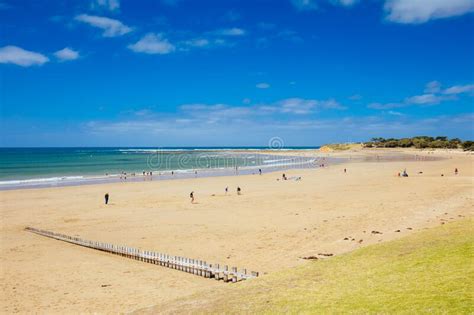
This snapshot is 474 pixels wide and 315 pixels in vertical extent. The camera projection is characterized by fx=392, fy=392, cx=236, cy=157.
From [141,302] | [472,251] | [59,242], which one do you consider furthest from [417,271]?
[59,242]

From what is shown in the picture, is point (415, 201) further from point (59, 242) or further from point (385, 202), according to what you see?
point (59, 242)

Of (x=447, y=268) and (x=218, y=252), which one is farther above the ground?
(x=447, y=268)

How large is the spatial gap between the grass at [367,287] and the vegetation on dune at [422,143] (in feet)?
461

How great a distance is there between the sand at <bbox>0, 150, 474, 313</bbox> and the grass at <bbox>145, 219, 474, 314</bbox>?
1.82 metres

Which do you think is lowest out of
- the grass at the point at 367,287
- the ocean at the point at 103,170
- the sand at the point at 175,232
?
the sand at the point at 175,232

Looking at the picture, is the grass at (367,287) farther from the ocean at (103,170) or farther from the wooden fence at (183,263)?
the ocean at (103,170)

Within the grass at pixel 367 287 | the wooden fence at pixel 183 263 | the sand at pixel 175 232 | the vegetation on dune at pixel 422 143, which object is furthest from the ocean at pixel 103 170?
the vegetation on dune at pixel 422 143

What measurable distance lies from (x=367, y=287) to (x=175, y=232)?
558 inches

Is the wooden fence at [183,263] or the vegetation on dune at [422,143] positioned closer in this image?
the wooden fence at [183,263]

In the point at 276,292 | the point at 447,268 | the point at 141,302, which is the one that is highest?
the point at 447,268

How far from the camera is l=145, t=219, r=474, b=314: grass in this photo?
7.70 metres

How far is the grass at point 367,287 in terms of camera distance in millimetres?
7695

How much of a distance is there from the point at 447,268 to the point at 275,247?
29.9 ft

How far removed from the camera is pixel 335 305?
8.15 m
